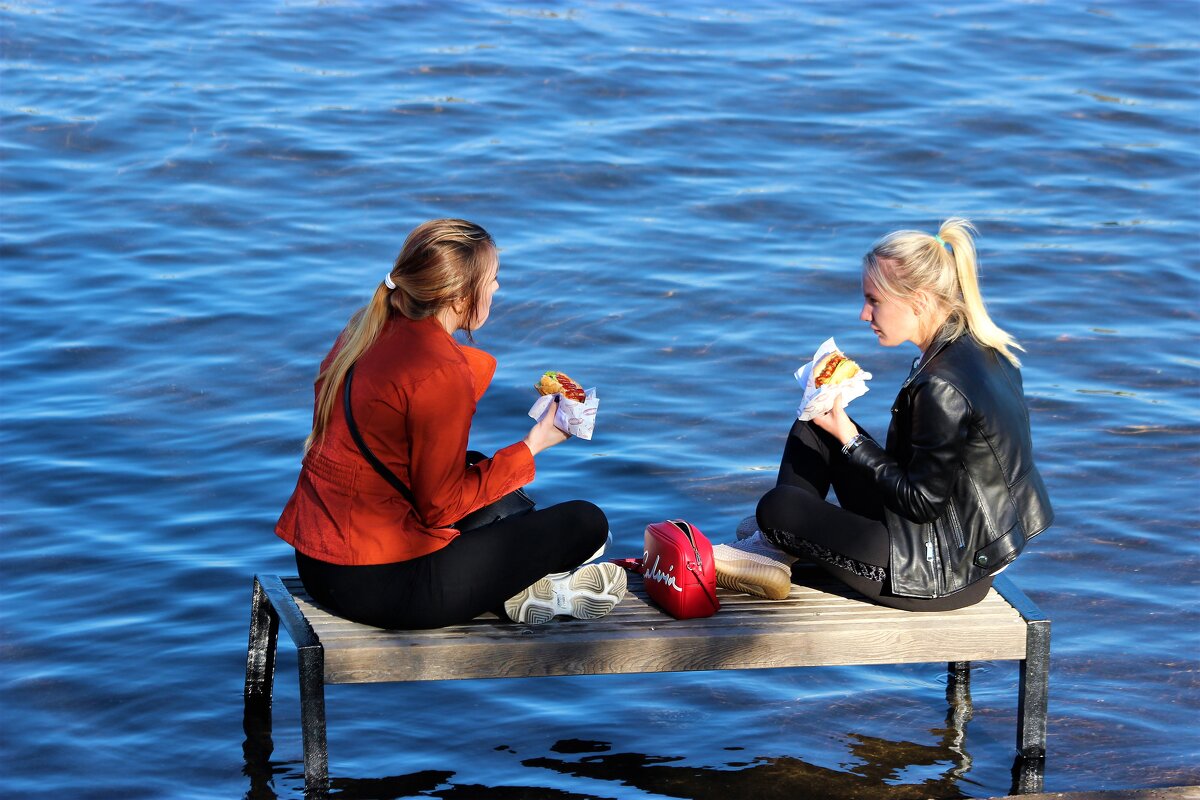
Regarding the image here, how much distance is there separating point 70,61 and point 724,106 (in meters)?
5.85

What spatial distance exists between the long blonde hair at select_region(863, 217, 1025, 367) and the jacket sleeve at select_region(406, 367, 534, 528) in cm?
147

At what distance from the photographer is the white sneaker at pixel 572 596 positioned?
5117 mm

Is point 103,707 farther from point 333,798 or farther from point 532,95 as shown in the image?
point 532,95

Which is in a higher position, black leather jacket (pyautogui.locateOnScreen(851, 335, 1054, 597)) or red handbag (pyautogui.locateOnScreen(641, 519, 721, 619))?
black leather jacket (pyautogui.locateOnScreen(851, 335, 1054, 597))

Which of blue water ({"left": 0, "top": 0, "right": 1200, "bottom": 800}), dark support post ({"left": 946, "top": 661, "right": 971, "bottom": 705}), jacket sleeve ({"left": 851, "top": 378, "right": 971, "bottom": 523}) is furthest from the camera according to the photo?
dark support post ({"left": 946, "top": 661, "right": 971, "bottom": 705})

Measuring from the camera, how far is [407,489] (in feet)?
16.2

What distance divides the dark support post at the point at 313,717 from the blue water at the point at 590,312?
29cm

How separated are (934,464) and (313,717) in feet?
6.93

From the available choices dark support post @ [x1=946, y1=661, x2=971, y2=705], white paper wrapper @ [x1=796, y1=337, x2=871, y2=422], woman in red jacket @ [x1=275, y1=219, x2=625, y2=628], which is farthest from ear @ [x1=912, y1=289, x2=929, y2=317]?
dark support post @ [x1=946, y1=661, x2=971, y2=705]

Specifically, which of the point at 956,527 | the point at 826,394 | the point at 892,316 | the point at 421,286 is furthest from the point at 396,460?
the point at 956,527

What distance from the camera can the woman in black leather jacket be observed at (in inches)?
202

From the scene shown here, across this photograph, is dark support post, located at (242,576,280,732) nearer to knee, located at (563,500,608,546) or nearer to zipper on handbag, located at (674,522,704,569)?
knee, located at (563,500,608,546)

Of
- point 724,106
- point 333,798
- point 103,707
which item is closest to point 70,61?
point 724,106

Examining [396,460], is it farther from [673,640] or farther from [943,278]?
[943,278]
